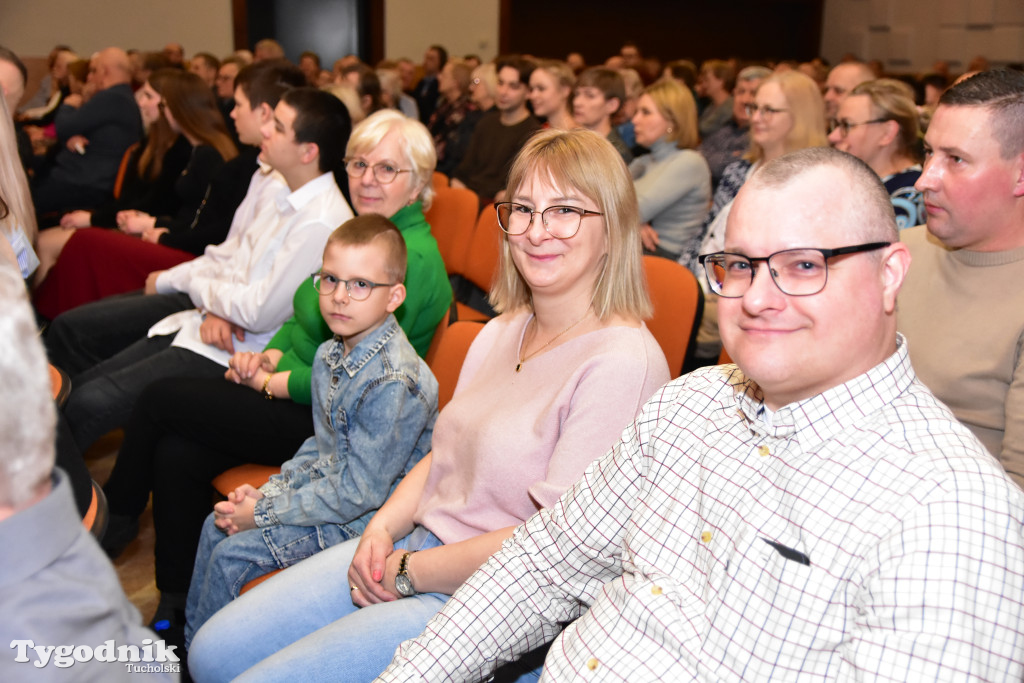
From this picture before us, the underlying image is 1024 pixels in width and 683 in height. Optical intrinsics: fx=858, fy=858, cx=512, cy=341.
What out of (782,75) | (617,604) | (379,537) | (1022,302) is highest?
(782,75)

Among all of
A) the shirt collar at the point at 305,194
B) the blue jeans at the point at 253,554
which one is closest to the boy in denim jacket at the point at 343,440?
the blue jeans at the point at 253,554

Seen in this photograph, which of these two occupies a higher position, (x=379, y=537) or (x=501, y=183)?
(x=501, y=183)

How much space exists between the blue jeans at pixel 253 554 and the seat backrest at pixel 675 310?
34.8 inches

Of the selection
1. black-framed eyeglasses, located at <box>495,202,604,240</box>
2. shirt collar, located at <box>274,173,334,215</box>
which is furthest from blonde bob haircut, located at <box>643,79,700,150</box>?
black-framed eyeglasses, located at <box>495,202,604,240</box>

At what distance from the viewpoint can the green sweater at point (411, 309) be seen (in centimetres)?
235

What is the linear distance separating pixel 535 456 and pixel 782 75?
9.29ft

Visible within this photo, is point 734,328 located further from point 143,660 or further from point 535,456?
point 143,660

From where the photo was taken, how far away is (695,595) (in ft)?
3.79

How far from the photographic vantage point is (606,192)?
165cm

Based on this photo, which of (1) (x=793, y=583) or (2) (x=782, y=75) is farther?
(2) (x=782, y=75)

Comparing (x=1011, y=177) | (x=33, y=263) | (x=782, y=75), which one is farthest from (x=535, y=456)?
(x=782, y=75)

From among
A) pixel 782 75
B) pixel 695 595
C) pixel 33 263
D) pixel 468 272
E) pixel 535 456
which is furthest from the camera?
pixel 782 75

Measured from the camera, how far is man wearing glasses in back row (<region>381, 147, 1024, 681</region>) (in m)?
0.93

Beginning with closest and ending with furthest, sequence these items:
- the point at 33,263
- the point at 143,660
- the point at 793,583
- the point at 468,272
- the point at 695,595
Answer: the point at 143,660 < the point at 793,583 < the point at 695,595 < the point at 33,263 < the point at 468,272
